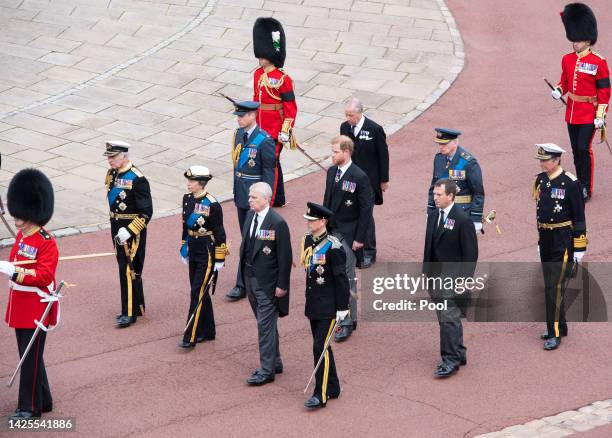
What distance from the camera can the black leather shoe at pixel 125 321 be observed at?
1174 centimetres

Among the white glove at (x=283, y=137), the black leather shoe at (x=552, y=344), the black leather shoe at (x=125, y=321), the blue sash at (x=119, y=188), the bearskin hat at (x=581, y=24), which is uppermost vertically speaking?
the bearskin hat at (x=581, y=24)

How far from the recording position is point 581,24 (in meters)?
15.4

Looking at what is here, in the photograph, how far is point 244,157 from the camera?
12.6m

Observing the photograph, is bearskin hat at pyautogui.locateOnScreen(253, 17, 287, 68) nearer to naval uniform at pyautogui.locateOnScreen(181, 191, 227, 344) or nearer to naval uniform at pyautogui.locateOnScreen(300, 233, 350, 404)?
naval uniform at pyautogui.locateOnScreen(181, 191, 227, 344)

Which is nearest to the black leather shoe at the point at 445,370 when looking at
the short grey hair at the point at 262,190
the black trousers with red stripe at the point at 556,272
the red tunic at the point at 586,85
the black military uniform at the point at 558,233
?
the black military uniform at the point at 558,233

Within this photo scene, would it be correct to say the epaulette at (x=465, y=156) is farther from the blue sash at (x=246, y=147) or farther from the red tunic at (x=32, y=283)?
the red tunic at (x=32, y=283)

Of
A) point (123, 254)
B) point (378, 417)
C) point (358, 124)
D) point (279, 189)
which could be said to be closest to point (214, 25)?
point (279, 189)

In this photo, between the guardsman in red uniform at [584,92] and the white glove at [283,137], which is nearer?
the white glove at [283,137]

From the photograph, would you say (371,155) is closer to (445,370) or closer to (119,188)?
(119,188)

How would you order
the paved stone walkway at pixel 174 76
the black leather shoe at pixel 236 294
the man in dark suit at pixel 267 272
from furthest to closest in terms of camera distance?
the paved stone walkway at pixel 174 76 < the black leather shoe at pixel 236 294 < the man in dark suit at pixel 267 272

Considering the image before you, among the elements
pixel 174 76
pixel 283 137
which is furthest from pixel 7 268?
pixel 174 76

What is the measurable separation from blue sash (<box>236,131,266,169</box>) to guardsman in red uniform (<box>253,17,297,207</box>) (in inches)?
69.8

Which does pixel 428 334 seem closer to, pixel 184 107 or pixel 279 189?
pixel 279 189

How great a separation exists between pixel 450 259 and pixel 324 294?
1371 millimetres
